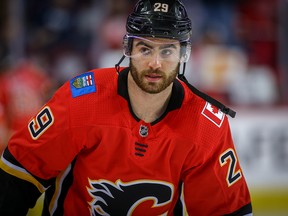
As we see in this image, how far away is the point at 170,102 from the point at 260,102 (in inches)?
137

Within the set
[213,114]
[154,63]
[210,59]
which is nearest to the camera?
[154,63]

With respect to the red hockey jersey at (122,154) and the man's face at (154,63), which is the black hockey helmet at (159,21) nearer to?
the man's face at (154,63)

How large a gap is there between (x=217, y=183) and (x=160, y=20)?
66 centimetres

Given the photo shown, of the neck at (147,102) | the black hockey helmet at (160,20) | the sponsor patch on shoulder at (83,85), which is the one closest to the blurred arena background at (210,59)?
the sponsor patch on shoulder at (83,85)

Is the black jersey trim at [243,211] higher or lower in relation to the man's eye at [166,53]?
lower

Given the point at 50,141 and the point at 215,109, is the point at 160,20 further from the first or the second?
the point at 50,141

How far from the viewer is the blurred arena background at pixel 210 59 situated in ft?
17.6

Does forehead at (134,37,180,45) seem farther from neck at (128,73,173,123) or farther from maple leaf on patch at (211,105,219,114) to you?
maple leaf on patch at (211,105,219,114)

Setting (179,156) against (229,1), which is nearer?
(179,156)

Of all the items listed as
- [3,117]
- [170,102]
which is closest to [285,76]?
[3,117]

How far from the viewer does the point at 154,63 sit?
8.66 ft

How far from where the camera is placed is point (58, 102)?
2754 mm

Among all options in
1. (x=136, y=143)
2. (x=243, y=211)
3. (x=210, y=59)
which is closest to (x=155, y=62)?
(x=136, y=143)

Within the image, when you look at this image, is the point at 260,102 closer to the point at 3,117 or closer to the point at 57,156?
the point at 3,117
